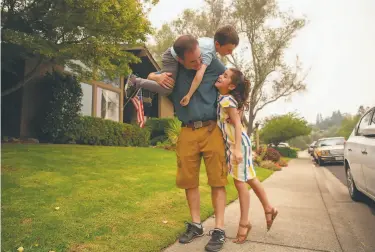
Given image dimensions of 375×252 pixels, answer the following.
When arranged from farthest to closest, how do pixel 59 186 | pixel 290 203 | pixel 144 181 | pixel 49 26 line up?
pixel 49 26, pixel 144 181, pixel 290 203, pixel 59 186

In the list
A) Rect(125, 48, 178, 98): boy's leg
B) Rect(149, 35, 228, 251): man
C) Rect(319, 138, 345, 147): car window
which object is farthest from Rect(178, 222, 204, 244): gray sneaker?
Rect(319, 138, 345, 147): car window

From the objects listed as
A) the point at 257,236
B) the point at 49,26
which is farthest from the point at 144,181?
the point at 49,26

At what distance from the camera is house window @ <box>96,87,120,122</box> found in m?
14.8

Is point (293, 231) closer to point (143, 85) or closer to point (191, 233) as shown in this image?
point (191, 233)

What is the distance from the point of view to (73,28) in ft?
25.4

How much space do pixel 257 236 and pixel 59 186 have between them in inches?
122

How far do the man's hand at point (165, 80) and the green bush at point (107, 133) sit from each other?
377 inches

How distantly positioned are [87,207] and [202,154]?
1766 mm

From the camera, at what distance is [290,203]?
16.2 feet

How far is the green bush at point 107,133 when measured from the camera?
11.9 m

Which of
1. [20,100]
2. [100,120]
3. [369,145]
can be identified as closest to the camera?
[369,145]

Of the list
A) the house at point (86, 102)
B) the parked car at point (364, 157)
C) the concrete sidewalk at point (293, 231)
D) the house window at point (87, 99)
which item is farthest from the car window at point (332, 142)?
the concrete sidewalk at point (293, 231)

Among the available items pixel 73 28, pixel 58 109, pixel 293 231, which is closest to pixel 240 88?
pixel 293 231

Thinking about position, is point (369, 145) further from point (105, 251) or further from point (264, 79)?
point (264, 79)
